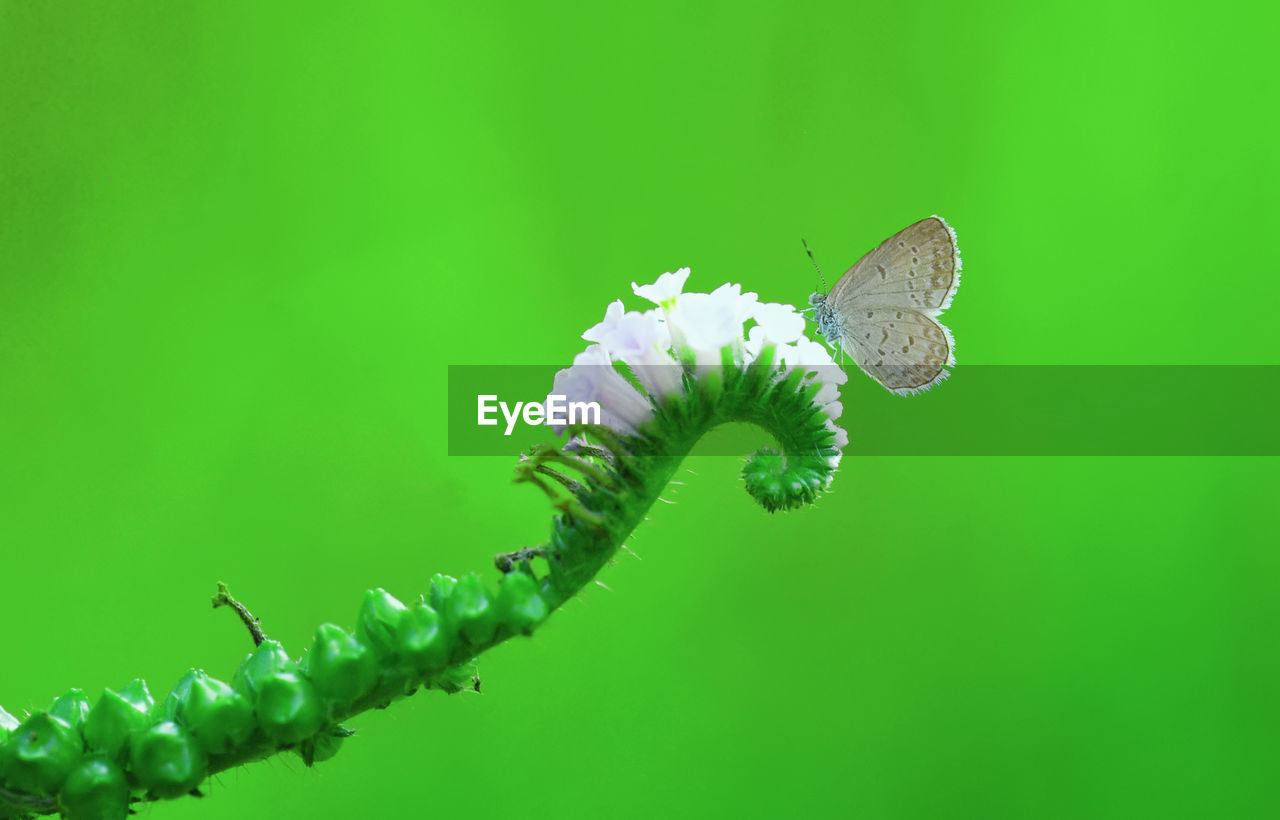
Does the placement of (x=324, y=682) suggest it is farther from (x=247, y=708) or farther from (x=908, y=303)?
(x=908, y=303)

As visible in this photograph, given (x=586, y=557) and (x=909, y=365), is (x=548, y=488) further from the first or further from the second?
(x=909, y=365)

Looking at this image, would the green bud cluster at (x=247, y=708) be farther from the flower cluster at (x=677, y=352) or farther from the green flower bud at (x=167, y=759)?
the flower cluster at (x=677, y=352)

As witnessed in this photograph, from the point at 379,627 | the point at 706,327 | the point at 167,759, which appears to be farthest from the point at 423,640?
the point at 706,327

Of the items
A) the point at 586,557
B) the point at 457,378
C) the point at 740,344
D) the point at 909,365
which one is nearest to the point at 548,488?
the point at 586,557

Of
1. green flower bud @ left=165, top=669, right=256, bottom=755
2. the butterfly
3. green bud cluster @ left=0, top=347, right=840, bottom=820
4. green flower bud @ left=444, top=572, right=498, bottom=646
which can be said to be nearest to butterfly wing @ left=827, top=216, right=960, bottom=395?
the butterfly

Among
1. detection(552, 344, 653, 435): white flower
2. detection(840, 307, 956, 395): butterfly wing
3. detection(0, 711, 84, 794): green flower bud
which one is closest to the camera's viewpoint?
detection(0, 711, 84, 794): green flower bud

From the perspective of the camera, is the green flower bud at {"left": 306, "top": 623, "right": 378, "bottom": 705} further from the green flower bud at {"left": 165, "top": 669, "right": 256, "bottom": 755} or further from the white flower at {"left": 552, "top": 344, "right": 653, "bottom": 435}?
the white flower at {"left": 552, "top": 344, "right": 653, "bottom": 435}
